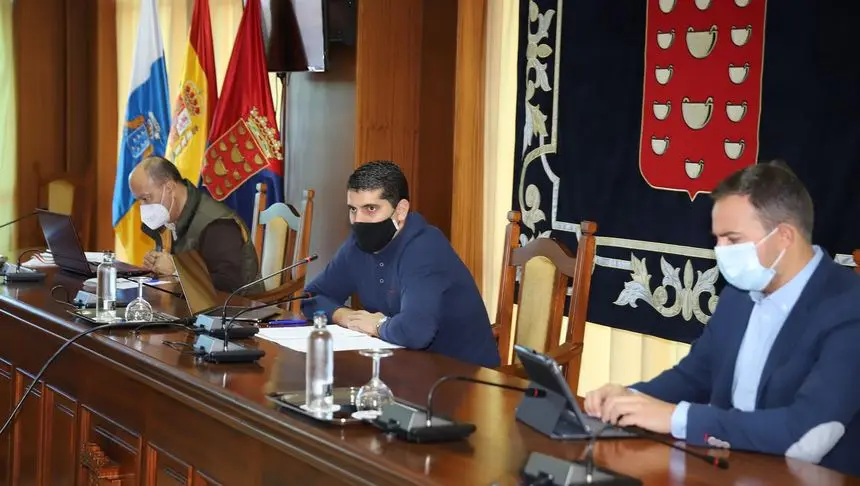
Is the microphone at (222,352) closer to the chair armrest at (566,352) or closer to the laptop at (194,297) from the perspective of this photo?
the laptop at (194,297)

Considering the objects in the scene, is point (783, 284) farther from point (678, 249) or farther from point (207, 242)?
point (207, 242)

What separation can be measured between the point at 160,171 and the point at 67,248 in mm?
454

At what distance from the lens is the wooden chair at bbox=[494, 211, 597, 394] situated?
10.1 ft

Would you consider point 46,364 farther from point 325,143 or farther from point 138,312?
point 325,143

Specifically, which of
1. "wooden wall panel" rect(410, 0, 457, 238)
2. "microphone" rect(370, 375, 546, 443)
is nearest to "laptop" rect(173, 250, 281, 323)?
A: "microphone" rect(370, 375, 546, 443)

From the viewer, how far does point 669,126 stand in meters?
3.61

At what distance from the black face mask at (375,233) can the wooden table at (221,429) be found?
599 mm

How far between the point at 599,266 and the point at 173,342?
5.68 ft

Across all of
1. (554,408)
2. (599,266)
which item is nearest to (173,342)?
(554,408)

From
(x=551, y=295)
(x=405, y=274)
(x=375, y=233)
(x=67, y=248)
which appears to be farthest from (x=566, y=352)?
(x=67, y=248)

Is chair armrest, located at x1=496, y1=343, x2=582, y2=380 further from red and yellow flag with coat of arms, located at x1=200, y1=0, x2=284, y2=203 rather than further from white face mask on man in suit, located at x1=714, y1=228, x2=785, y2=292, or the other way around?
A: red and yellow flag with coat of arms, located at x1=200, y1=0, x2=284, y2=203

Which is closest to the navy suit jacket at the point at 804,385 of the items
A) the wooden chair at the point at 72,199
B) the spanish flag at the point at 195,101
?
the spanish flag at the point at 195,101

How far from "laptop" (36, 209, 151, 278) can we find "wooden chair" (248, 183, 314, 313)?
541 mm

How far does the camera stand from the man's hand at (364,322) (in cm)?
301
